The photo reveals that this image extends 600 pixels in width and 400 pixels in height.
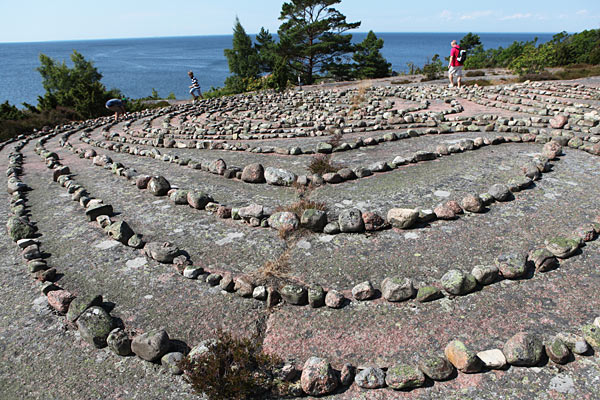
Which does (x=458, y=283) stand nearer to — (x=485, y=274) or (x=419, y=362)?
(x=485, y=274)

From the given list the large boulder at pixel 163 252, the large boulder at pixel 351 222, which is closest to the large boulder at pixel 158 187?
the large boulder at pixel 163 252

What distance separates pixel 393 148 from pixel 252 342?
8494 millimetres

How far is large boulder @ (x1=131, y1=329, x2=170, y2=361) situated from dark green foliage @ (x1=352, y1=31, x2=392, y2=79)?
51205mm

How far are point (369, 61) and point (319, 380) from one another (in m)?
54.2

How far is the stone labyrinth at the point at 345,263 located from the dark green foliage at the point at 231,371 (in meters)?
0.19

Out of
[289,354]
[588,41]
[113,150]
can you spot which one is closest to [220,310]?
[289,354]

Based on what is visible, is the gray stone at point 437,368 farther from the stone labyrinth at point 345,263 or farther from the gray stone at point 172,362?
the gray stone at point 172,362

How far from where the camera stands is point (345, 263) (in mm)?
5824

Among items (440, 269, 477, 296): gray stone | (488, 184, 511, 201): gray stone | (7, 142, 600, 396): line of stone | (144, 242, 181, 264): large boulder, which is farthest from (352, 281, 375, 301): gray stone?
(488, 184, 511, 201): gray stone

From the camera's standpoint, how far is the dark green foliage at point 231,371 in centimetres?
362

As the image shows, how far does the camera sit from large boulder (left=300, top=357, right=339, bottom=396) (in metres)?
3.76

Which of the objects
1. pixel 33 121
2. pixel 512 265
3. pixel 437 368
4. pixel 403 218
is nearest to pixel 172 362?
pixel 437 368

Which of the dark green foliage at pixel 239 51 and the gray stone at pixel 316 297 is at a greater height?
the dark green foliage at pixel 239 51

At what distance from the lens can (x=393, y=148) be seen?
11711 millimetres
